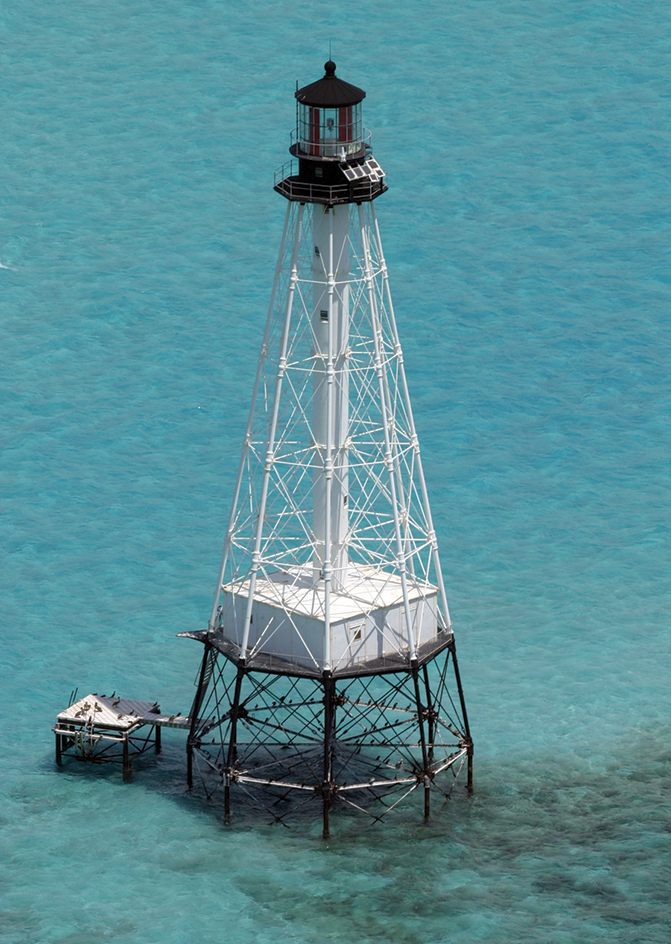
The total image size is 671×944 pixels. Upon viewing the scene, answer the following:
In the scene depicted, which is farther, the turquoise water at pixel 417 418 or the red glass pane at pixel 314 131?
the turquoise water at pixel 417 418

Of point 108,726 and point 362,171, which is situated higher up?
point 362,171

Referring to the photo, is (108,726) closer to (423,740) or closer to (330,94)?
(423,740)

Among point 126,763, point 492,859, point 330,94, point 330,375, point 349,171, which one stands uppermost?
point 330,94

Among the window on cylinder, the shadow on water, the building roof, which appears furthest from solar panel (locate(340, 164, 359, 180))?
the shadow on water

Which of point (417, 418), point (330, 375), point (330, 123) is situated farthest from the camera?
point (417, 418)

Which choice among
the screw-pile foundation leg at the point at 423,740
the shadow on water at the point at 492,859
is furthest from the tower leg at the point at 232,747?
the screw-pile foundation leg at the point at 423,740

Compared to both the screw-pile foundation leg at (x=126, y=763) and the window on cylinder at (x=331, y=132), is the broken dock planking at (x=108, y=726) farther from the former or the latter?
the window on cylinder at (x=331, y=132)

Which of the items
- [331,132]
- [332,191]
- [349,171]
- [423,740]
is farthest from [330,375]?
[423,740]
